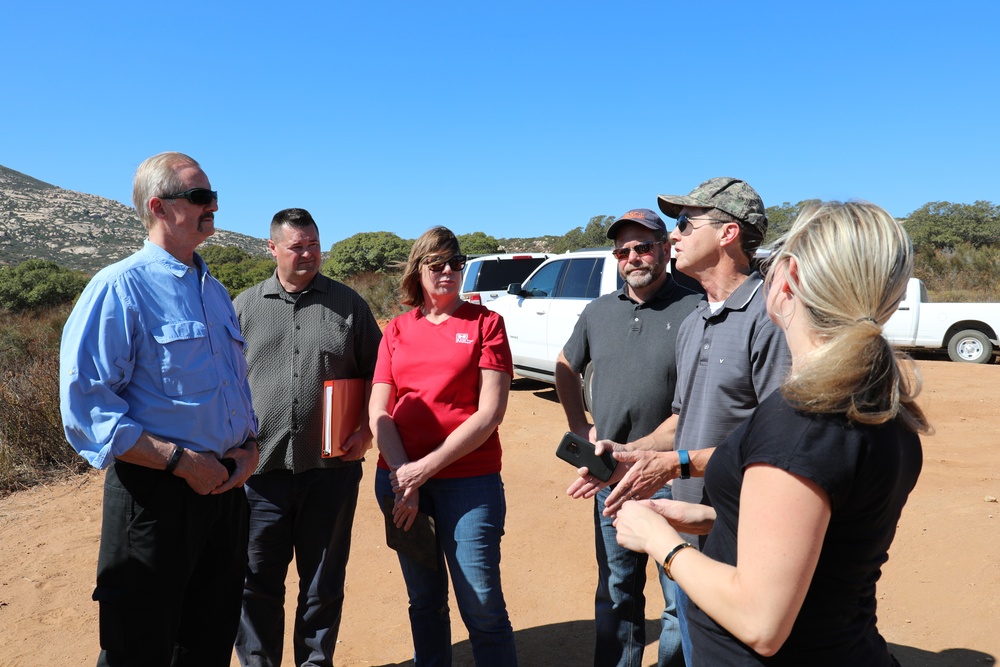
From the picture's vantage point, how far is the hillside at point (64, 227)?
46.5 m

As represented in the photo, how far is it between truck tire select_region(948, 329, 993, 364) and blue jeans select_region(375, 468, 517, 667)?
39.0 feet

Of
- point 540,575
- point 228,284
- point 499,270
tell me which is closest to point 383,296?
point 228,284

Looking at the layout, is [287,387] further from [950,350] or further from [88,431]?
[950,350]

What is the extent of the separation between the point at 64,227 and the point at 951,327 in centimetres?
5767

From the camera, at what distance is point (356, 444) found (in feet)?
11.5

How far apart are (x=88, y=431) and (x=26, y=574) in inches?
133

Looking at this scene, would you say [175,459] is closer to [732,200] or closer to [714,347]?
[714,347]

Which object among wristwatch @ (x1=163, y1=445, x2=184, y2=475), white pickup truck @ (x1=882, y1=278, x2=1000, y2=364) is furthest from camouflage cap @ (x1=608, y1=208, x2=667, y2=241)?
white pickup truck @ (x1=882, y1=278, x2=1000, y2=364)

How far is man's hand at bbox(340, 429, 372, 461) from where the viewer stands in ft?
11.4

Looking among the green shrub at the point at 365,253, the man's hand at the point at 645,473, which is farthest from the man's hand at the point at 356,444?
the green shrub at the point at 365,253

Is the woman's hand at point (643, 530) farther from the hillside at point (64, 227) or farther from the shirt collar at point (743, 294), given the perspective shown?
the hillside at point (64, 227)

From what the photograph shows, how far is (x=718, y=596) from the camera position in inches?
60.6

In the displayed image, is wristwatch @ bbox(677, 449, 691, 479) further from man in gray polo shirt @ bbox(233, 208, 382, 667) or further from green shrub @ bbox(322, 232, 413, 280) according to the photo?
green shrub @ bbox(322, 232, 413, 280)

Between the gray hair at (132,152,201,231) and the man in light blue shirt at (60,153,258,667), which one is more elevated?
the gray hair at (132,152,201,231)
